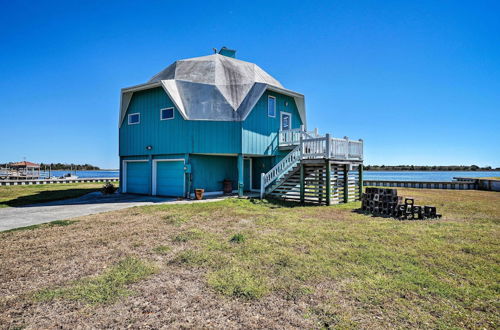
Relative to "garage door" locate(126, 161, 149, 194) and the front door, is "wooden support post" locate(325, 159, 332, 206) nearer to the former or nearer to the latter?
the front door

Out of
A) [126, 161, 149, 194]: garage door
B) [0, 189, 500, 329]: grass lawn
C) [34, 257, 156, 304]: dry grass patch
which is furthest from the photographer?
[126, 161, 149, 194]: garage door

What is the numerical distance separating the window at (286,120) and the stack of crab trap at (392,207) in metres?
8.93

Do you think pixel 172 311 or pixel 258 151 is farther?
pixel 258 151

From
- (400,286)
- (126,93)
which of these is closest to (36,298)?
(400,286)

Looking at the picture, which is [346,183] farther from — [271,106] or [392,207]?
[271,106]

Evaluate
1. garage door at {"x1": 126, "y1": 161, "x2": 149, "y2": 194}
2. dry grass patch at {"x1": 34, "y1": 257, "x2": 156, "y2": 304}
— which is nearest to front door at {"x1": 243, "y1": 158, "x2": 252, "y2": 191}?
garage door at {"x1": 126, "y1": 161, "x2": 149, "y2": 194}

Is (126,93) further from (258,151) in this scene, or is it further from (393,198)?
(393,198)

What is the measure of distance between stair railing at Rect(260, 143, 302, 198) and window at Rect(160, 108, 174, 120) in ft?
20.4

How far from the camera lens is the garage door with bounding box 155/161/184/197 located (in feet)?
52.0

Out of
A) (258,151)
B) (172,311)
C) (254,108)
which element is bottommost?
(172,311)

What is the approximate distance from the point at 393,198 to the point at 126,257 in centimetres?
924

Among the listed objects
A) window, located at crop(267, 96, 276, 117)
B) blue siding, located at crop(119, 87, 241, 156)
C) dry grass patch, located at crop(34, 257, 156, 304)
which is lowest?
dry grass patch, located at crop(34, 257, 156, 304)

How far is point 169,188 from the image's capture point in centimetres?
1628

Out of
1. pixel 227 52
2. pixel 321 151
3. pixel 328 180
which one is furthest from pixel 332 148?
pixel 227 52
